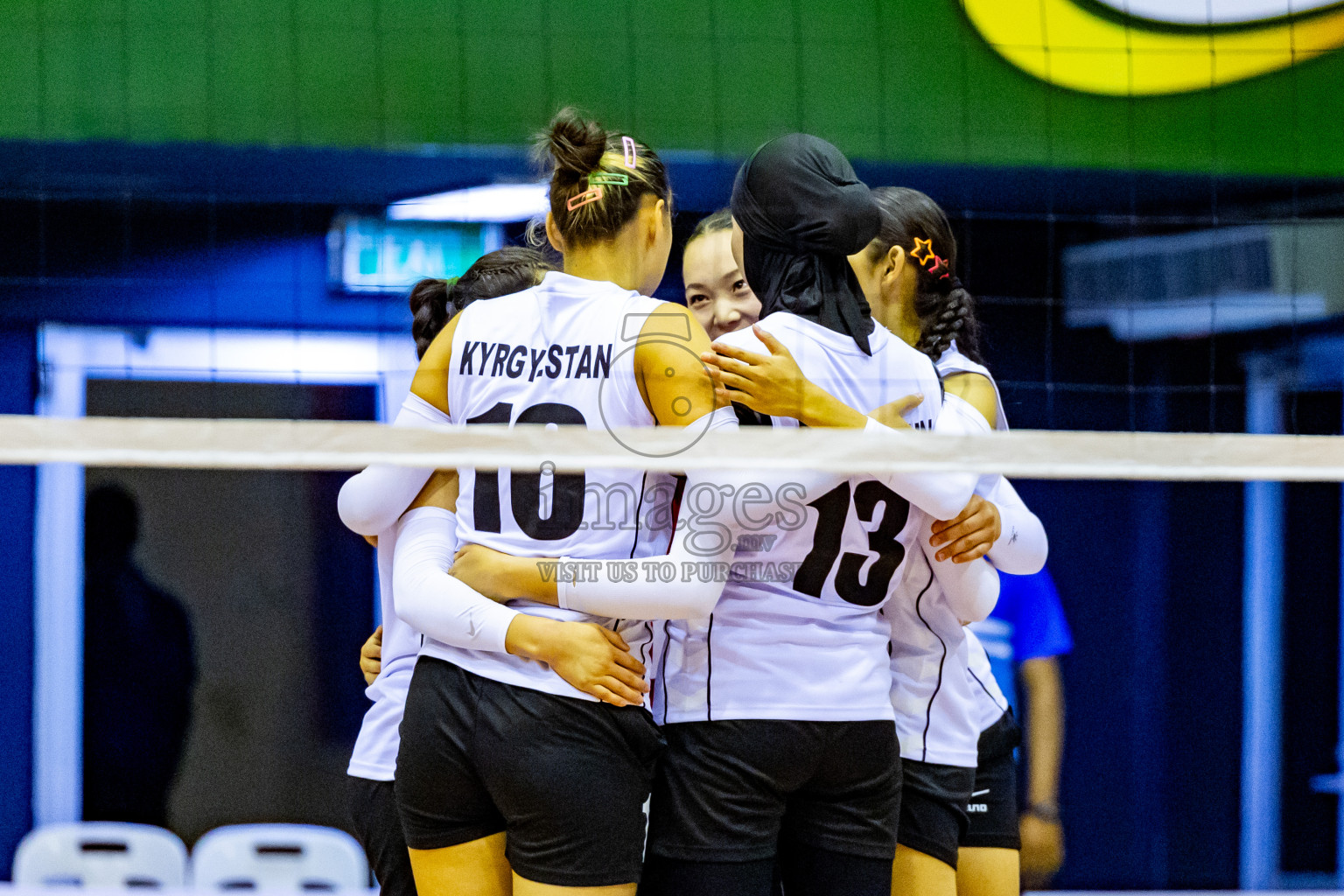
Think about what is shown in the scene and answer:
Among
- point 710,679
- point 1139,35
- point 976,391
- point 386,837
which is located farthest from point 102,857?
point 1139,35

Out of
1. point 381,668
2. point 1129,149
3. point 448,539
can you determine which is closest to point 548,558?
point 448,539

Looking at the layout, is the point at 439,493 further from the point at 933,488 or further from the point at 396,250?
the point at 396,250

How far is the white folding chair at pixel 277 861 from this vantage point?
381cm

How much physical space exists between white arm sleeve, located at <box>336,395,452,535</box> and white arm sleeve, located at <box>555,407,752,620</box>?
0.35m

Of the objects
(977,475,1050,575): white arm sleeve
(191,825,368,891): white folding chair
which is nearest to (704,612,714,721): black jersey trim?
(977,475,1050,575): white arm sleeve

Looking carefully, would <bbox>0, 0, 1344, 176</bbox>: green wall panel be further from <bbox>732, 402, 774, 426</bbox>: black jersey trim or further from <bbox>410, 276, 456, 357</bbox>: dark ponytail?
<bbox>732, 402, 774, 426</bbox>: black jersey trim

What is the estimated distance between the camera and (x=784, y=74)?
10.4 ft

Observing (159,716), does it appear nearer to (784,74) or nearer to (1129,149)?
(784,74)

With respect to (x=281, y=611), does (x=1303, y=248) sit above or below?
above

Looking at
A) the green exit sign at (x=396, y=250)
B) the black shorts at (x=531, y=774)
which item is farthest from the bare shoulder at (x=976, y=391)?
the green exit sign at (x=396, y=250)

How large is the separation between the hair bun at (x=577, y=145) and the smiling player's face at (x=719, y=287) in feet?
1.90

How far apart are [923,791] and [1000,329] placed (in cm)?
246

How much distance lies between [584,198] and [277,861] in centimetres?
291

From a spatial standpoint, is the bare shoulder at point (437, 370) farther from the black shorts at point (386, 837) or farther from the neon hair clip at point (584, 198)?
the black shorts at point (386, 837)
